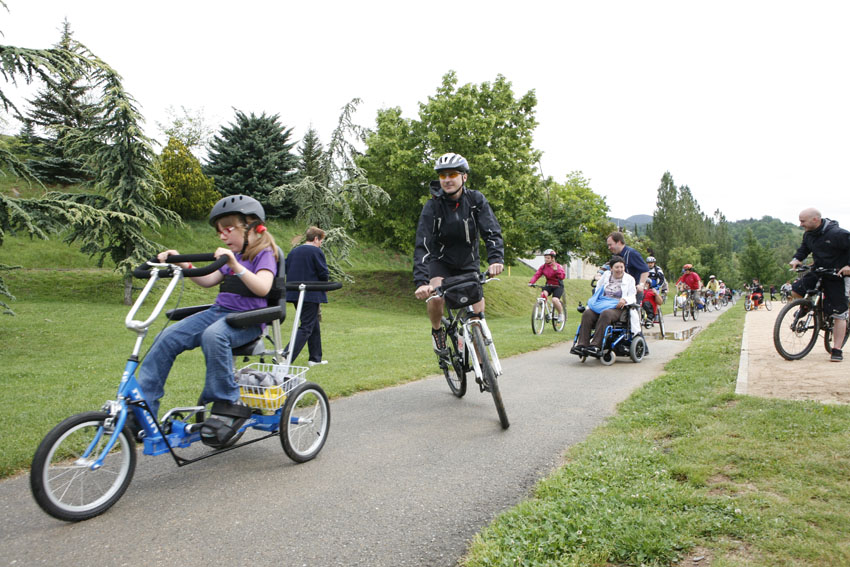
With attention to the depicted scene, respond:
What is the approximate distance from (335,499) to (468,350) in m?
2.48

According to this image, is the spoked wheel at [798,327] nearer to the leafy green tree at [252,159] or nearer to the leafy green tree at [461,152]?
the leafy green tree at [461,152]

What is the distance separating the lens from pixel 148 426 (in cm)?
313

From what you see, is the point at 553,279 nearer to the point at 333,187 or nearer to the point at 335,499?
the point at 333,187

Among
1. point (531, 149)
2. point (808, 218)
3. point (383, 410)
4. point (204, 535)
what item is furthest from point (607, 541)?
point (531, 149)

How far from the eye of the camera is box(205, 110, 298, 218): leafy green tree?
3697 centimetres

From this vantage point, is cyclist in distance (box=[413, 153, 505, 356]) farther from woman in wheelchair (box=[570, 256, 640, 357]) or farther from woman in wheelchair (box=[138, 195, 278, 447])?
woman in wheelchair (box=[570, 256, 640, 357])

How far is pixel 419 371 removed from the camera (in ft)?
24.9

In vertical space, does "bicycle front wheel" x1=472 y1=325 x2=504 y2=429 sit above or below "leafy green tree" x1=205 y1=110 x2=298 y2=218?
below

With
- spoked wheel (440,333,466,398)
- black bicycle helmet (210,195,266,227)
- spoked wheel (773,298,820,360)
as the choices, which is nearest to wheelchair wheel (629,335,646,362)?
spoked wheel (773,298,820,360)

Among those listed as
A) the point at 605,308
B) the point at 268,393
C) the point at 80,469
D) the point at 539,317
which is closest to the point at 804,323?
the point at 605,308

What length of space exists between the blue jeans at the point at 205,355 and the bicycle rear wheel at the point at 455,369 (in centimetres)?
255

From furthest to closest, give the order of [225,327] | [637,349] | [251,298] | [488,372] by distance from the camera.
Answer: [637,349] < [488,372] < [251,298] < [225,327]

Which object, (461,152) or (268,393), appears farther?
(461,152)

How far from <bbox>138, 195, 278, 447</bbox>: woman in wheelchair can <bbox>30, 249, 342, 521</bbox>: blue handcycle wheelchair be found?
10 cm
